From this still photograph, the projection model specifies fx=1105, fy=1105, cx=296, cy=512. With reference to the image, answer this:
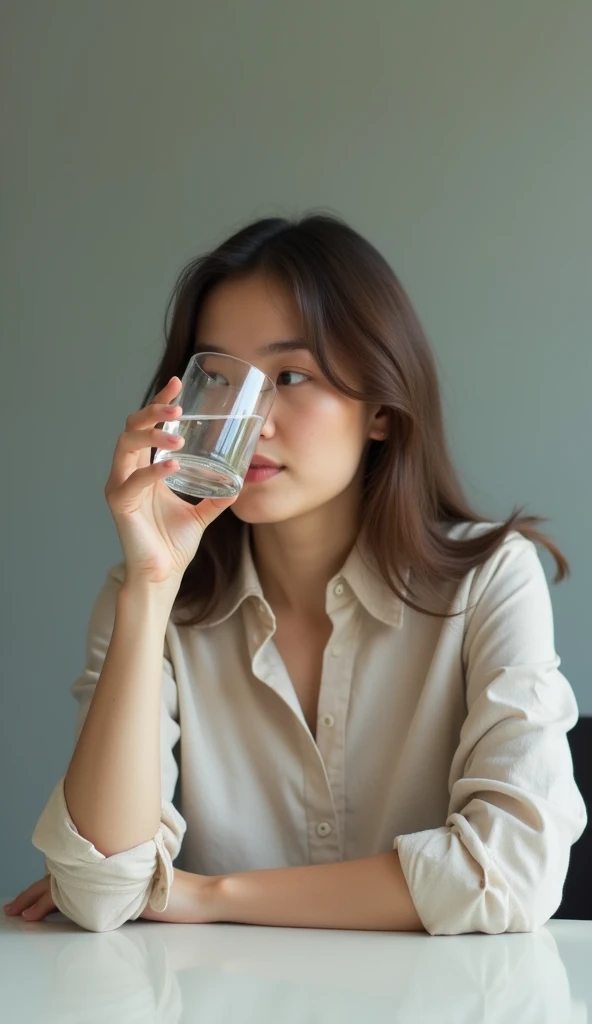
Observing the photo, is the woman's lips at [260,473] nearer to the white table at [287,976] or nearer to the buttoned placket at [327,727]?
the buttoned placket at [327,727]

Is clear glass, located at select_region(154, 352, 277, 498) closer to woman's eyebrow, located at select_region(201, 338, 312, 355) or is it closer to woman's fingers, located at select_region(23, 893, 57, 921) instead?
woman's eyebrow, located at select_region(201, 338, 312, 355)

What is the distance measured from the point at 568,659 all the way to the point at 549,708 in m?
0.75

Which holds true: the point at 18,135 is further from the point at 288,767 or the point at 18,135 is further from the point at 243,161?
the point at 288,767

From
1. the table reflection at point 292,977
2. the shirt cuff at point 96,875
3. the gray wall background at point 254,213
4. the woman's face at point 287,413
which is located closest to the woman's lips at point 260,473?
the woman's face at point 287,413

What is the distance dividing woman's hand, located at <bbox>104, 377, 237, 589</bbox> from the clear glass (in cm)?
2

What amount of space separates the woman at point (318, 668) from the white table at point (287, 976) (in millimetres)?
50

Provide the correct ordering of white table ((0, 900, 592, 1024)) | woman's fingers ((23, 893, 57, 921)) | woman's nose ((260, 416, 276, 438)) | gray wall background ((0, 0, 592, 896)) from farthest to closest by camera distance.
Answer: gray wall background ((0, 0, 592, 896)) < woman's nose ((260, 416, 276, 438)) < woman's fingers ((23, 893, 57, 921)) < white table ((0, 900, 592, 1024))

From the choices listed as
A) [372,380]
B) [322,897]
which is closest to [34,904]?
[322,897]

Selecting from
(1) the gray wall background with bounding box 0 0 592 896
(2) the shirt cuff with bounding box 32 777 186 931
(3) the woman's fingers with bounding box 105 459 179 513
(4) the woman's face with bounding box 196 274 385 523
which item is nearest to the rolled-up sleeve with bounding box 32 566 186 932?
(2) the shirt cuff with bounding box 32 777 186 931

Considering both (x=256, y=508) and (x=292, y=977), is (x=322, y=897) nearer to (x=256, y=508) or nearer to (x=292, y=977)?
(x=292, y=977)

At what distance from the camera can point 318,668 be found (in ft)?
5.28

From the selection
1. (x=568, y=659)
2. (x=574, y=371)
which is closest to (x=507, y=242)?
(x=574, y=371)

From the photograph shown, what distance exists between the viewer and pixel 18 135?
7.70 feet

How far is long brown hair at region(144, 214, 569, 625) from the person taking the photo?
4.95 ft
